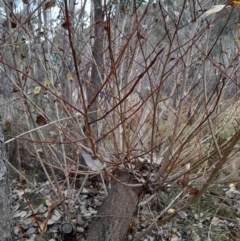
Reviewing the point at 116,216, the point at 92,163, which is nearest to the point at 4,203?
the point at 92,163

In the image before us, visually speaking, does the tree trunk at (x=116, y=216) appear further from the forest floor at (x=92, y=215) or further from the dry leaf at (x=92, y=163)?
the dry leaf at (x=92, y=163)

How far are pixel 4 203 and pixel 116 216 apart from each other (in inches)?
30.7

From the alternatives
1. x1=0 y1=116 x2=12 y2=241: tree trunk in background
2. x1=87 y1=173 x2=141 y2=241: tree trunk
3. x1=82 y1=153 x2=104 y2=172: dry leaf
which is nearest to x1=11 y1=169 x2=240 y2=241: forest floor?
x1=87 y1=173 x2=141 y2=241: tree trunk

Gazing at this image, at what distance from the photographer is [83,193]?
9.41 feet

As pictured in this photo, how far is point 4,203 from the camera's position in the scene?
125cm

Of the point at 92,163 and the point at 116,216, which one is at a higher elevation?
the point at 92,163

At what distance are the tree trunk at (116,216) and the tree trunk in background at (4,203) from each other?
26.8 inches

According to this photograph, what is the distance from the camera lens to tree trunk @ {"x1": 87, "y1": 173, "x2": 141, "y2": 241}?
5.97 feet

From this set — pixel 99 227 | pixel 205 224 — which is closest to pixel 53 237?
pixel 99 227

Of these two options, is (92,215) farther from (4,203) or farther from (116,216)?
(4,203)

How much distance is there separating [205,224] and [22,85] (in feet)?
6.54

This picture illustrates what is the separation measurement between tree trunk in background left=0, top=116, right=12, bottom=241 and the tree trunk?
0.68 meters

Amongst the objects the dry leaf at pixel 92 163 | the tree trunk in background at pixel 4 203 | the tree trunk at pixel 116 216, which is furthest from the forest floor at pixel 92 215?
the dry leaf at pixel 92 163

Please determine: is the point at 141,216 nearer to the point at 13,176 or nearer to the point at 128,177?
the point at 128,177
